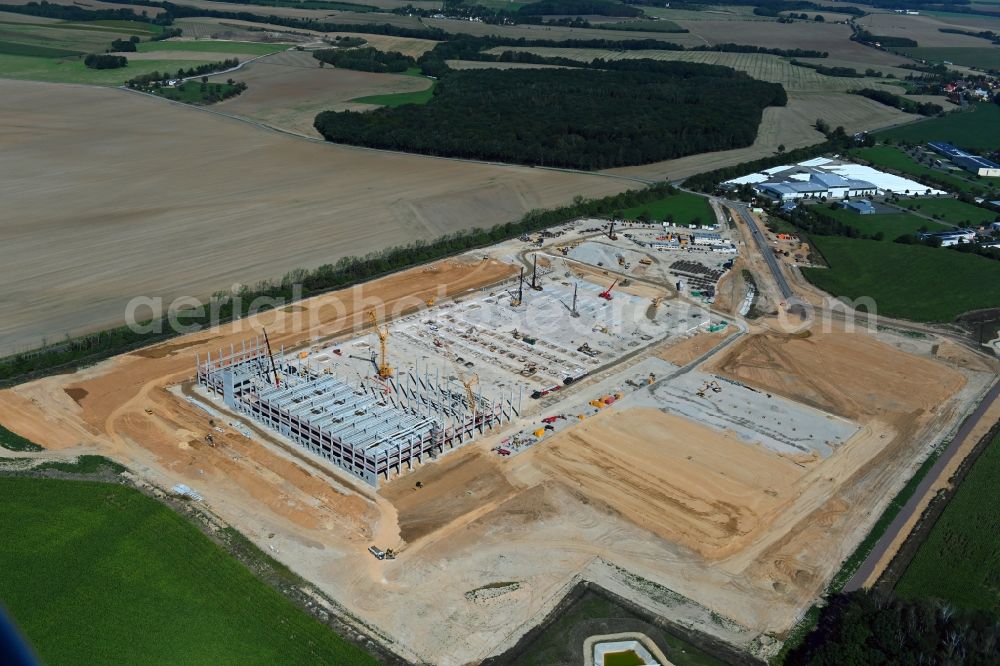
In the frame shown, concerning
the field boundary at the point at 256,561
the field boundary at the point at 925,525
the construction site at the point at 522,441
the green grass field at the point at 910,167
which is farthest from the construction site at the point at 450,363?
the green grass field at the point at 910,167

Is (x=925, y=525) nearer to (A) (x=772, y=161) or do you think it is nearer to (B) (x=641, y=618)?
(B) (x=641, y=618)

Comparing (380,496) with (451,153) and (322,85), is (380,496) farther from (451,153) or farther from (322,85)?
(322,85)

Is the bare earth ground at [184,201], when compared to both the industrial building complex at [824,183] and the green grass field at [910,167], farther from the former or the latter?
the green grass field at [910,167]

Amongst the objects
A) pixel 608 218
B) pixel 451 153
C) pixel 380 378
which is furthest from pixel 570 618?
pixel 451 153

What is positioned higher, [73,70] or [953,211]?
[73,70]

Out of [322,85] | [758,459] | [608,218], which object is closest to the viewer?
[758,459]

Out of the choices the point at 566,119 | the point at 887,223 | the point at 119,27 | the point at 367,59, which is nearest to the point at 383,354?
the point at 887,223
